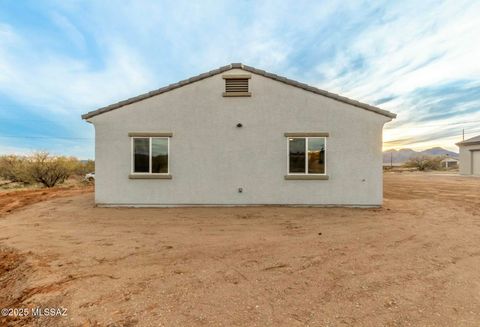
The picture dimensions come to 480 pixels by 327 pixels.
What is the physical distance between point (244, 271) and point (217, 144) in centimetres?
601

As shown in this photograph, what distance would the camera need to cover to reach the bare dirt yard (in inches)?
111

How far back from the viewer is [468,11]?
11.0m

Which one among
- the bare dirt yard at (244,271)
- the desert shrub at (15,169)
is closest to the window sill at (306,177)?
the bare dirt yard at (244,271)

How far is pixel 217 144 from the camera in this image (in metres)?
9.34

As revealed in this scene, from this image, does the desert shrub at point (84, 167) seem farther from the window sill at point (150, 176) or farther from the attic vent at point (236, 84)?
the attic vent at point (236, 84)

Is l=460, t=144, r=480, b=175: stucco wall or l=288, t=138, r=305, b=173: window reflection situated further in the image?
l=460, t=144, r=480, b=175: stucco wall

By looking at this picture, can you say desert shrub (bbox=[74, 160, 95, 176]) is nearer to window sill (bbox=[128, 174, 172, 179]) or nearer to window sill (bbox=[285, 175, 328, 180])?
window sill (bbox=[128, 174, 172, 179])

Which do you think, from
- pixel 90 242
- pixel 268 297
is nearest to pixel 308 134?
pixel 268 297

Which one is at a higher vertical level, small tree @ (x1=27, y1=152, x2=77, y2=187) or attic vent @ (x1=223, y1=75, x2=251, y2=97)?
attic vent @ (x1=223, y1=75, x2=251, y2=97)

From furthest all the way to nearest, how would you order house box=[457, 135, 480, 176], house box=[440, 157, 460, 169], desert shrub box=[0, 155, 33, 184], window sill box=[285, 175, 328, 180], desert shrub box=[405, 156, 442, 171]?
house box=[440, 157, 460, 169]
desert shrub box=[405, 156, 442, 171]
house box=[457, 135, 480, 176]
desert shrub box=[0, 155, 33, 184]
window sill box=[285, 175, 328, 180]

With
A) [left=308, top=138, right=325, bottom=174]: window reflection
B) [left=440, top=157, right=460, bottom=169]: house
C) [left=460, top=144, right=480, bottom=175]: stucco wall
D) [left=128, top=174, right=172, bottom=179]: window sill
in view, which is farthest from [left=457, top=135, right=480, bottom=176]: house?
[left=128, top=174, right=172, bottom=179]: window sill

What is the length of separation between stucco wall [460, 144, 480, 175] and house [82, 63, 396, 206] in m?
27.2

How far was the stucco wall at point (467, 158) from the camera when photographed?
25.8m

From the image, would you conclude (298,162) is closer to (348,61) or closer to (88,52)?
(348,61)
